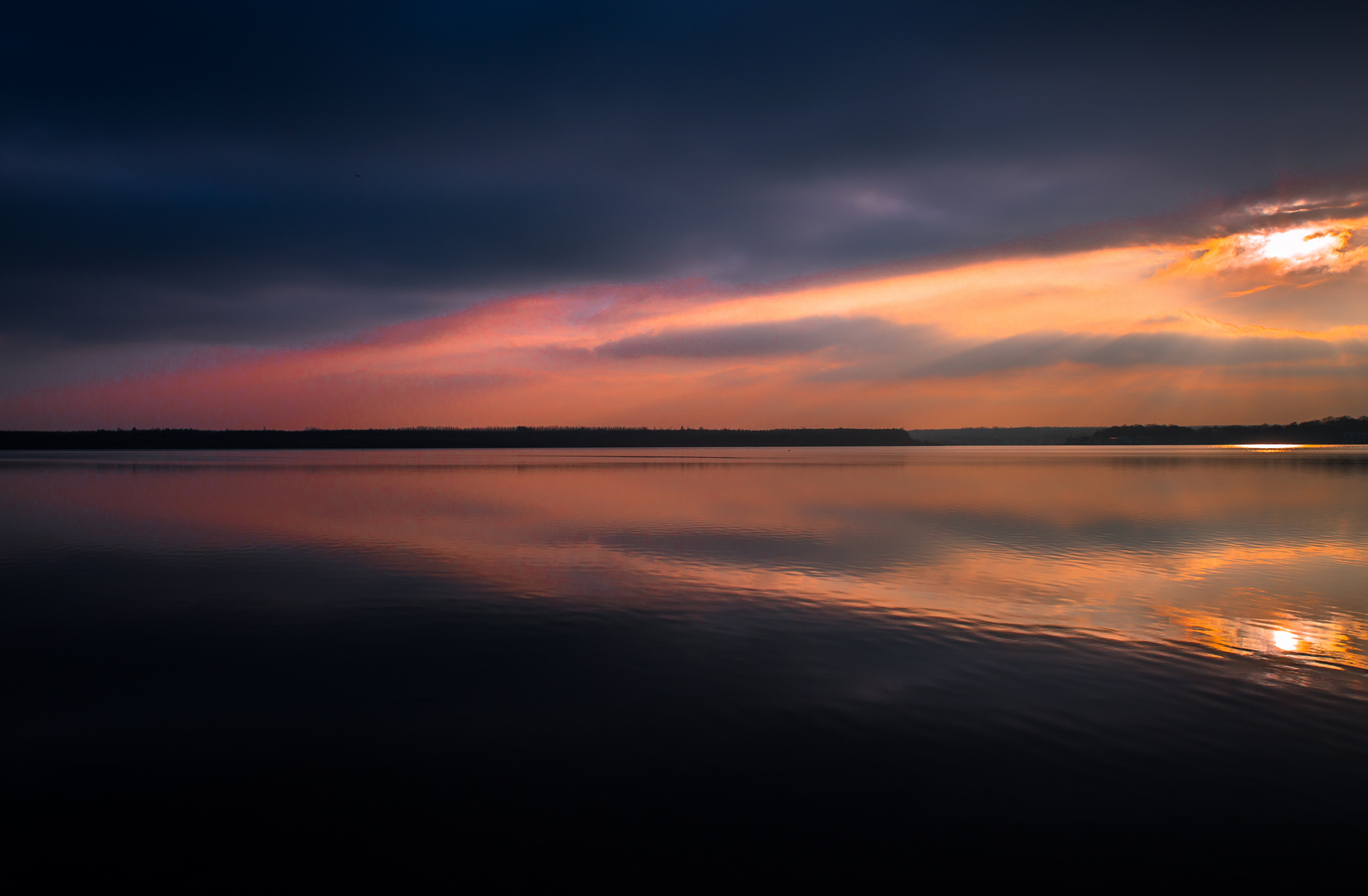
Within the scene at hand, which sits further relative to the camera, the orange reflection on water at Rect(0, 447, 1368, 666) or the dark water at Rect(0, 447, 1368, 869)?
the orange reflection on water at Rect(0, 447, 1368, 666)

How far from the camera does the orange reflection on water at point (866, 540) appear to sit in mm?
13836

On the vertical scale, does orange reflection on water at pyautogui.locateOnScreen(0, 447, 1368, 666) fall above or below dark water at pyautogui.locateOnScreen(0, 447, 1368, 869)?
above

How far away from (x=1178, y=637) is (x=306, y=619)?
1435cm

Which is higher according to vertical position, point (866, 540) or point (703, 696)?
point (866, 540)

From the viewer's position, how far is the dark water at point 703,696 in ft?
21.0

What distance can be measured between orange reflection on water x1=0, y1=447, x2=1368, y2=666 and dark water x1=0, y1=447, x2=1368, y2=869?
172mm

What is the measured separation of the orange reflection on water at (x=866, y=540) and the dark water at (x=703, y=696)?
17cm

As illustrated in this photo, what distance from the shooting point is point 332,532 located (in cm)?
2430

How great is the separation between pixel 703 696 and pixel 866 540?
45.5ft

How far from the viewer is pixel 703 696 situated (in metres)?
9.27

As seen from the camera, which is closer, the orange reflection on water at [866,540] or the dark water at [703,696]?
the dark water at [703,696]

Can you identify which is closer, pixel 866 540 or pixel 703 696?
pixel 703 696

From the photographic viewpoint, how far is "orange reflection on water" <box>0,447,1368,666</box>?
13836mm

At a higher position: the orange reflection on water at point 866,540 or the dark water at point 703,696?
the orange reflection on water at point 866,540
